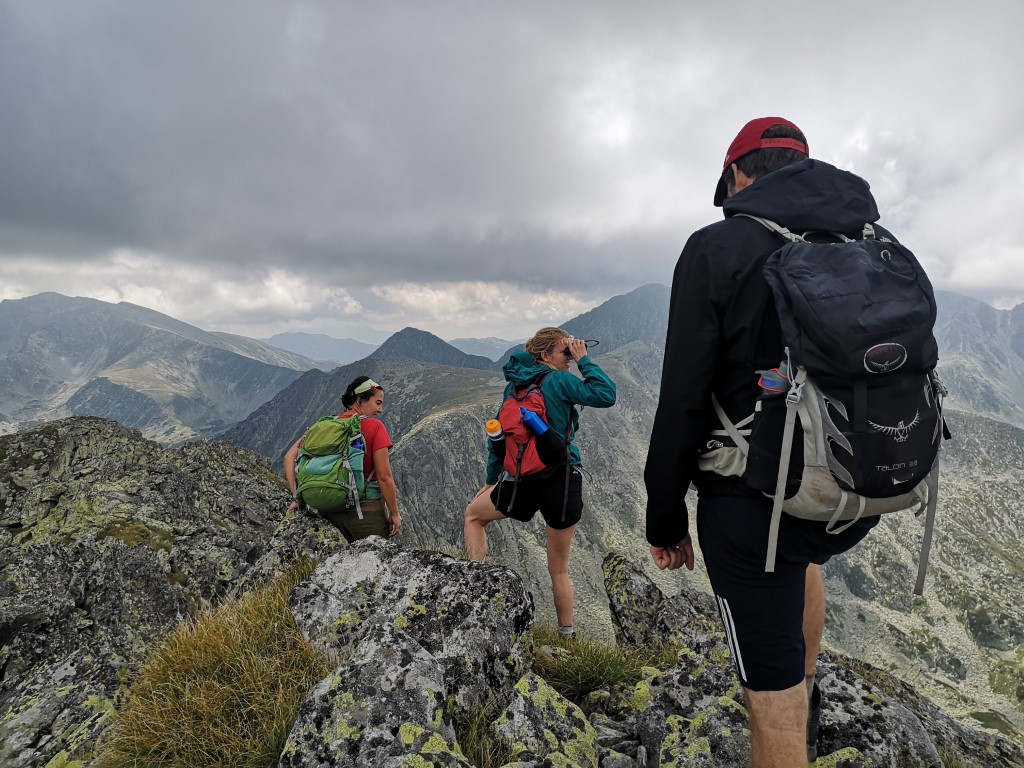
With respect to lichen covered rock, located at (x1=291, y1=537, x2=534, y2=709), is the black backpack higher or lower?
higher

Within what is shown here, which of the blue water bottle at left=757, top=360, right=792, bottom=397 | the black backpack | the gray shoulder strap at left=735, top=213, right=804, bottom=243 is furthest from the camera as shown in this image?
the gray shoulder strap at left=735, top=213, right=804, bottom=243

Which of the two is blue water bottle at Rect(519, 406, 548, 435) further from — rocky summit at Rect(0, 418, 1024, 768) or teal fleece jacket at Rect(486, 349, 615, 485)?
rocky summit at Rect(0, 418, 1024, 768)

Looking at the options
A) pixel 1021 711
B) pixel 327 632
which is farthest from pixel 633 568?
pixel 1021 711

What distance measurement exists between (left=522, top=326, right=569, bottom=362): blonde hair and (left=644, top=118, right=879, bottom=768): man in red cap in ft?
13.0

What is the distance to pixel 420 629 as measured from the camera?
18.9 feet

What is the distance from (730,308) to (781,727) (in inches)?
114

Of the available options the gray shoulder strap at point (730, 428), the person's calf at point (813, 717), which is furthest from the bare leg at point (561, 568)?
the gray shoulder strap at point (730, 428)

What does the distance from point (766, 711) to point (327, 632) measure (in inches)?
184

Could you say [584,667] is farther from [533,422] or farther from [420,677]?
[533,422]

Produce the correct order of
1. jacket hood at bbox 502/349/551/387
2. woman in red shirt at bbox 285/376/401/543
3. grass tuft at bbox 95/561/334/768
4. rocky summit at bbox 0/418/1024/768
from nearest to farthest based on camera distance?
grass tuft at bbox 95/561/334/768 → rocky summit at bbox 0/418/1024/768 → jacket hood at bbox 502/349/551/387 → woman in red shirt at bbox 285/376/401/543

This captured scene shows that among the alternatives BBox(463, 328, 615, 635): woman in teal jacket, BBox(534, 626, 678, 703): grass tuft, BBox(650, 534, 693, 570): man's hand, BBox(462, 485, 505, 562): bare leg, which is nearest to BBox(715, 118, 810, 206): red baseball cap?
BBox(650, 534, 693, 570): man's hand

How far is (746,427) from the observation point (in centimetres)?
325

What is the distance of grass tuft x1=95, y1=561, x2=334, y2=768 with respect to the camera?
416 cm

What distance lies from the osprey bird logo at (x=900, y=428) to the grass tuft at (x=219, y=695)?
529 centimetres
